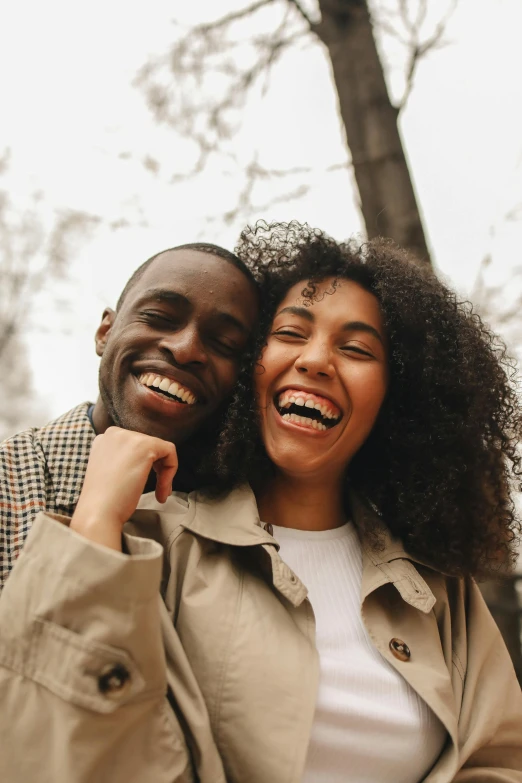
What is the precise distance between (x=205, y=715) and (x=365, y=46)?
11.2ft

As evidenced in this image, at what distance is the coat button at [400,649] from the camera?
189 centimetres

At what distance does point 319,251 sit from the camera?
2365mm

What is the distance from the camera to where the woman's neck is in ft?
7.18

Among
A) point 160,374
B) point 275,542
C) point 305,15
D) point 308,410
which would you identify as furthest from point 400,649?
point 305,15

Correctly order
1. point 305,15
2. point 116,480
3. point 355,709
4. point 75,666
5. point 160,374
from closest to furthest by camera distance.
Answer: point 75,666 < point 116,480 < point 355,709 < point 160,374 < point 305,15

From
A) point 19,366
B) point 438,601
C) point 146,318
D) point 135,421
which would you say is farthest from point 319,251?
point 19,366

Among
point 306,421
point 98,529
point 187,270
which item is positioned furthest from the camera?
point 187,270

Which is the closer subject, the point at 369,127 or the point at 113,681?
the point at 113,681

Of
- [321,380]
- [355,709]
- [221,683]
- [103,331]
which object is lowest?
[355,709]

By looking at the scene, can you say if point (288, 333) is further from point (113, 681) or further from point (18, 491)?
point (113, 681)

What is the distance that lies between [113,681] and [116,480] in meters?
0.45

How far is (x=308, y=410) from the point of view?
2.06 m

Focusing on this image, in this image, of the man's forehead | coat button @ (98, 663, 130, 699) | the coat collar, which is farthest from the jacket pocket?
the man's forehead

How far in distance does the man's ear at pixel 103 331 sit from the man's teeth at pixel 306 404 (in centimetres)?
78
